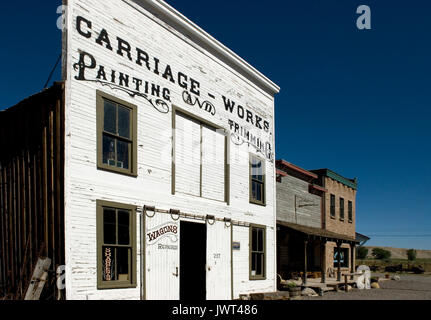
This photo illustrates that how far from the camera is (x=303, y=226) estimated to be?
2791 centimetres

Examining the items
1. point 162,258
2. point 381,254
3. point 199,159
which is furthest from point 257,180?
point 381,254

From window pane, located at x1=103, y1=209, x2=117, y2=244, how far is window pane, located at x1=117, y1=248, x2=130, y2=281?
440 millimetres

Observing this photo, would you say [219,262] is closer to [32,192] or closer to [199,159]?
[199,159]

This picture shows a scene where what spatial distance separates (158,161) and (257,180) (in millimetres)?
6470

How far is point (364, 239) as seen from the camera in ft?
148

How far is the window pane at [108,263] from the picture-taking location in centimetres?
1218

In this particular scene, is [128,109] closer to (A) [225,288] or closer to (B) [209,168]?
(B) [209,168]

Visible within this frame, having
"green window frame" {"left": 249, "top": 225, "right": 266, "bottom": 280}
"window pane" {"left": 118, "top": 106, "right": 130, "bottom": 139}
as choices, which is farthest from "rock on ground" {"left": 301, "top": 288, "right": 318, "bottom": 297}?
"window pane" {"left": 118, "top": 106, "right": 130, "bottom": 139}

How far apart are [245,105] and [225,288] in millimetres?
7169

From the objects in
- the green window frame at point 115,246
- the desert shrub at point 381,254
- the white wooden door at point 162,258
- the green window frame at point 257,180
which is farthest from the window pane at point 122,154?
the desert shrub at point 381,254

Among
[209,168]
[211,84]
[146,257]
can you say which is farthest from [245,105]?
[146,257]

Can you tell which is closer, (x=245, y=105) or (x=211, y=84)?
(x=211, y=84)
